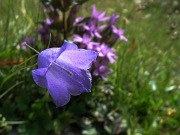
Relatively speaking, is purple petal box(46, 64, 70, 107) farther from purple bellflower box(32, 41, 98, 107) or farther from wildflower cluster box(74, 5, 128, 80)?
wildflower cluster box(74, 5, 128, 80)

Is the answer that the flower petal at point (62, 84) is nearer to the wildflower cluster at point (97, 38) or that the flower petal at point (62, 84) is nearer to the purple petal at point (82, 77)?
the purple petal at point (82, 77)

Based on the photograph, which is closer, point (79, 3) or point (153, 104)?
point (79, 3)

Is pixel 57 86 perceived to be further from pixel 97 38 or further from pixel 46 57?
pixel 97 38

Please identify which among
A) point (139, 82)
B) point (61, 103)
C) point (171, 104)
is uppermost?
point (61, 103)

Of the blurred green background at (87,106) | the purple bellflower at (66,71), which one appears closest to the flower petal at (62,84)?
the purple bellflower at (66,71)

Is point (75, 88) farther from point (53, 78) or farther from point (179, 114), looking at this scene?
point (179, 114)

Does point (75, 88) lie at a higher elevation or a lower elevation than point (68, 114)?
higher

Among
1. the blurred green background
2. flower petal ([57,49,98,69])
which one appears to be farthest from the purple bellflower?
the blurred green background

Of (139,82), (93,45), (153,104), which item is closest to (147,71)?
(139,82)
